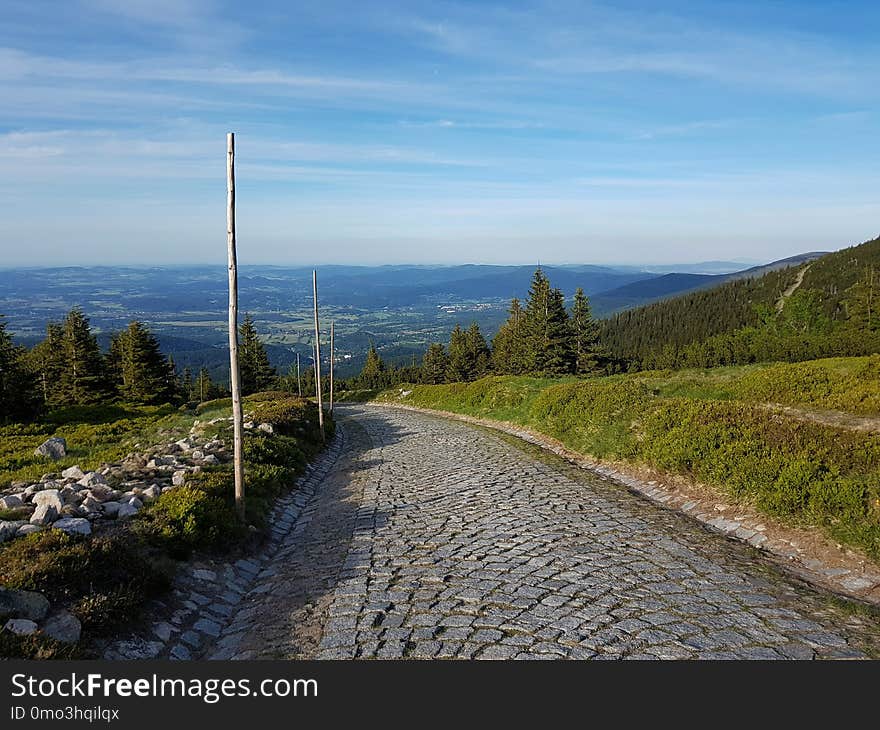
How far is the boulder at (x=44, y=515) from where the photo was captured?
7.23 meters

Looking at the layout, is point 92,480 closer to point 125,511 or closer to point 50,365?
point 125,511

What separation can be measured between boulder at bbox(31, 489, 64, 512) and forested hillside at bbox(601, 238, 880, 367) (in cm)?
6574

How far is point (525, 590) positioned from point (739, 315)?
154888 millimetres

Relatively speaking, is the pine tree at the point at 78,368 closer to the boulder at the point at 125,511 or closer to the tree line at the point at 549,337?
the tree line at the point at 549,337

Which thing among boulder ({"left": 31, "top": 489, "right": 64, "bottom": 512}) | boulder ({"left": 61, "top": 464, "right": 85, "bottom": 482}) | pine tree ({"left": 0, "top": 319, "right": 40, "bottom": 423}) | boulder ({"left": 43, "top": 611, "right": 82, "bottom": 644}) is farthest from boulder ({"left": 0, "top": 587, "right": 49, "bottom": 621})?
pine tree ({"left": 0, "top": 319, "right": 40, "bottom": 423})

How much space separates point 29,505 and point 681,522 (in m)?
9.49

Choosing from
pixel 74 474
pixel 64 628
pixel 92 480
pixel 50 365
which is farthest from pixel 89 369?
pixel 64 628

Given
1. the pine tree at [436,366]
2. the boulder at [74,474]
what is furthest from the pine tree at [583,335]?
the boulder at [74,474]

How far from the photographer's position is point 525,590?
6.31m

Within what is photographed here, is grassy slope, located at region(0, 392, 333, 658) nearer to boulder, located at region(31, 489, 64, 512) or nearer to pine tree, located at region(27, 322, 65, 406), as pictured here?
boulder, located at region(31, 489, 64, 512)

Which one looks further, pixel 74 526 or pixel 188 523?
pixel 188 523

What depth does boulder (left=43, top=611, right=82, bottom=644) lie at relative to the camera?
4930mm

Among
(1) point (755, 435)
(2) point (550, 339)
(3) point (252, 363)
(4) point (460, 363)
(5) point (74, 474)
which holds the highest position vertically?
(1) point (755, 435)

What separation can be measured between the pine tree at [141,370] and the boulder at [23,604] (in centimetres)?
4652
